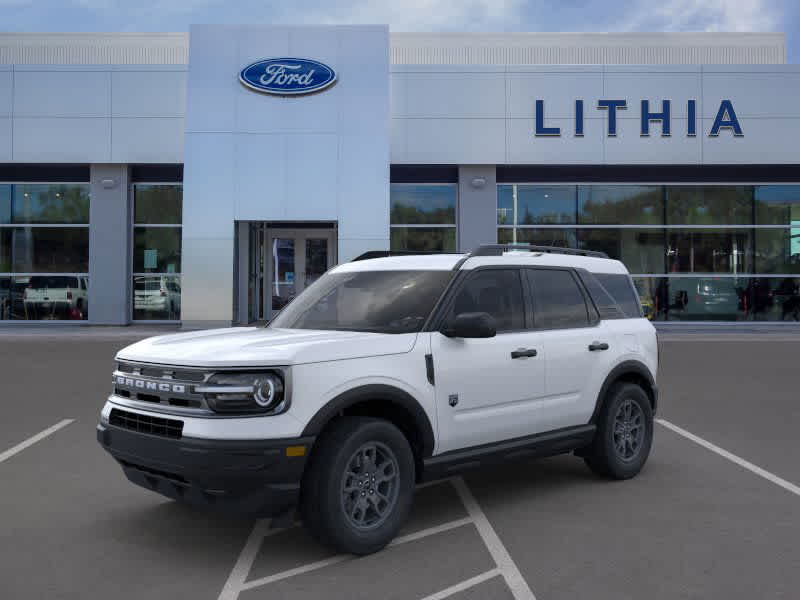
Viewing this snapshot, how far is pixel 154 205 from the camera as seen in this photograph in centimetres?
2494

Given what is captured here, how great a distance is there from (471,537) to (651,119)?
68.0 ft

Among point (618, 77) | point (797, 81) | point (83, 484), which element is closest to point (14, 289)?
point (618, 77)

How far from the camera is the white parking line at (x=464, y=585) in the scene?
407cm

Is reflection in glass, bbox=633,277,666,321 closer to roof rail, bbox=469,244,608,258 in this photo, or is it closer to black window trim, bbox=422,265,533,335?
roof rail, bbox=469,244,608,258

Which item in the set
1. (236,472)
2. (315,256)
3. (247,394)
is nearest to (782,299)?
(315,256)

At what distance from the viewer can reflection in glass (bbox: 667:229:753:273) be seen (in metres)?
25.1

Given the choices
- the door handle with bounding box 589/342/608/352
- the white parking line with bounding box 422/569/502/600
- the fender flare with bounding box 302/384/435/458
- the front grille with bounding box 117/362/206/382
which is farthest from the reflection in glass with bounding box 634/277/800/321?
the front grille with bounding box 117/362/206/382

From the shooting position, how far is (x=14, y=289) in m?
25.0

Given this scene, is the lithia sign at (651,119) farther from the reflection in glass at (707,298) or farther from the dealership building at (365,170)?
the reflection in glass at (707,298)

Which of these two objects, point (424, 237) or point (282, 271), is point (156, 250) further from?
point (424, 237)

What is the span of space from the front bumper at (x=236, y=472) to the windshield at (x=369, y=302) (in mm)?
1201

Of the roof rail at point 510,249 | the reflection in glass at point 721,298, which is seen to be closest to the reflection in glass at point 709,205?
the reflection in glass at point 721,298

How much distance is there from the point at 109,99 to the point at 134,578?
847 inches

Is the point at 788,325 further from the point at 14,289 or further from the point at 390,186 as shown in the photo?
the point at 14,289
